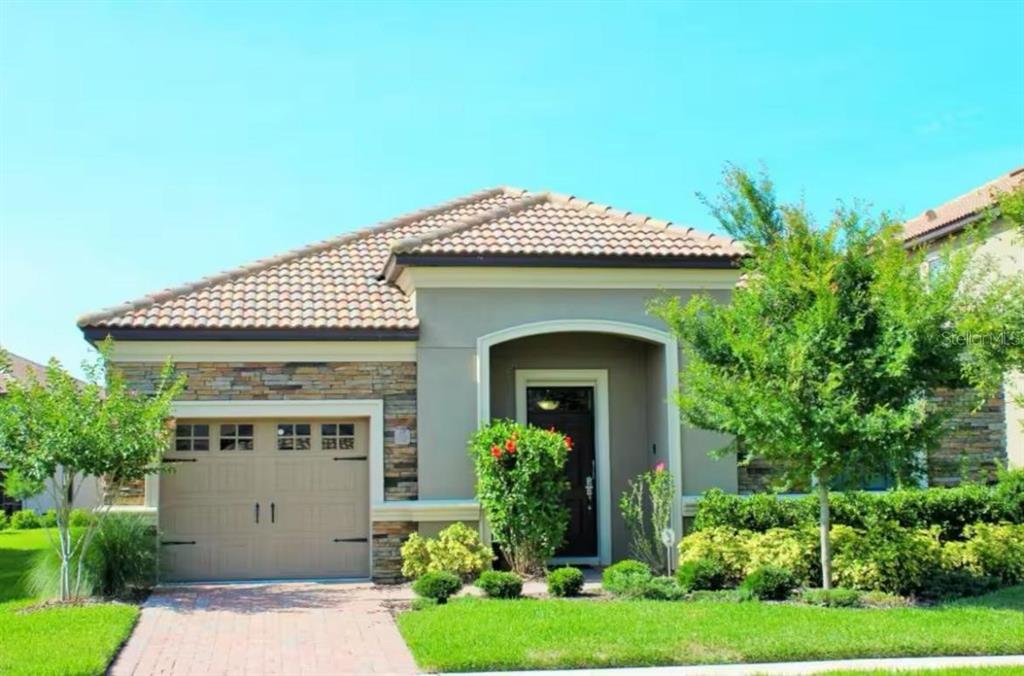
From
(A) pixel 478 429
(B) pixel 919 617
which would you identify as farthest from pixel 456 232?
(B) pixel 919 617

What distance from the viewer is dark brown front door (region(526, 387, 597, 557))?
58.6ft

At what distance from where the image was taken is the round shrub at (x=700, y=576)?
14047mm

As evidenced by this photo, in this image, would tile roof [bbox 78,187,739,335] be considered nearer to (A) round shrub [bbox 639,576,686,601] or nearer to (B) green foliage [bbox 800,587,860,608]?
(A) round shrub [bbox 639,576,686,601]

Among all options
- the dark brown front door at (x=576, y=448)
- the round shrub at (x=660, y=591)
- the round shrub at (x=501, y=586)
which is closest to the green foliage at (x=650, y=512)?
the dark brown front door at (x=576, y=448)

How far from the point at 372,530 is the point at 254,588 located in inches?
70.9

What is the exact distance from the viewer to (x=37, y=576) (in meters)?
14.4

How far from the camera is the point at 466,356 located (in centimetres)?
1667

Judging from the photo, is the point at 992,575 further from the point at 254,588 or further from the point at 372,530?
the point at 254,588

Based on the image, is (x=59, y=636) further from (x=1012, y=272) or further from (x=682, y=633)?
(x=1012, y=272)

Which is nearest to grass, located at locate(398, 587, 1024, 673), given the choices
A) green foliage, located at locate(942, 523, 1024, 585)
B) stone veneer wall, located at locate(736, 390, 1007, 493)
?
green foliage, located at locate(942, 523, 1024, 585)

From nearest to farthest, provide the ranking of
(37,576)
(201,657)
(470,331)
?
(201,657), (37,576), (470,331)

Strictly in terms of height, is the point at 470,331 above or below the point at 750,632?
above

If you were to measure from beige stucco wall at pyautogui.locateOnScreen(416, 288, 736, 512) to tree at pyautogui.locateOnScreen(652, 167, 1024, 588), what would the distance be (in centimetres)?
282

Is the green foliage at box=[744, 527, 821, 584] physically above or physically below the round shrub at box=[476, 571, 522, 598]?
above
